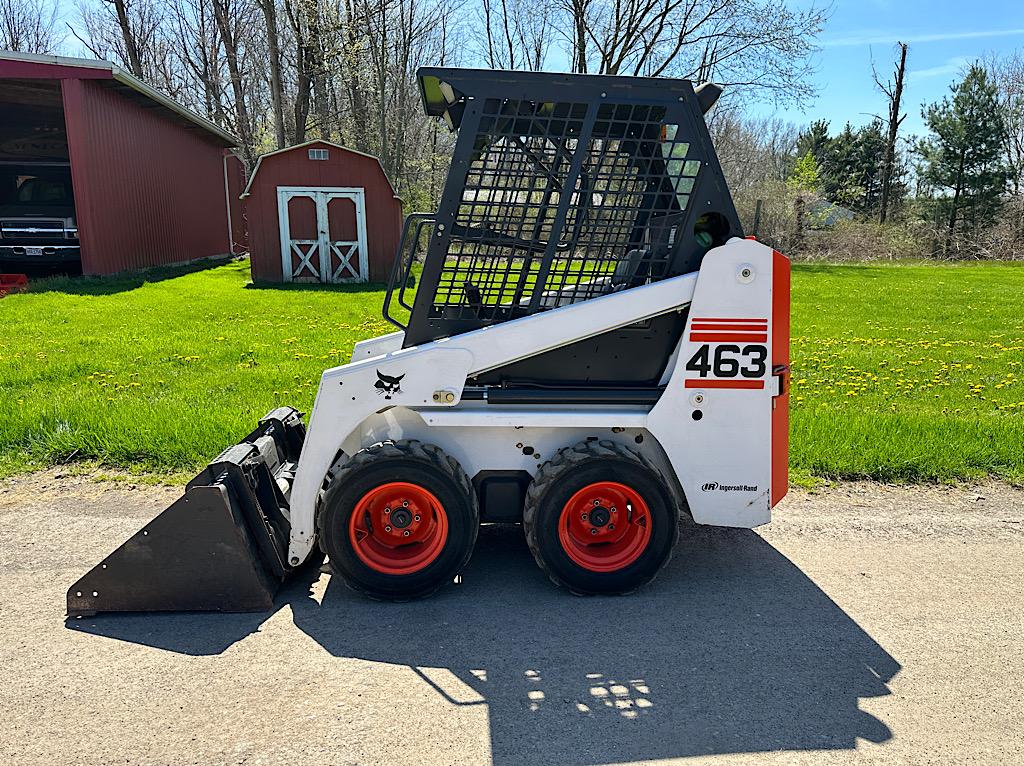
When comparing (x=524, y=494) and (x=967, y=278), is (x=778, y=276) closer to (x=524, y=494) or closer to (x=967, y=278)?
(x=524, y=494)

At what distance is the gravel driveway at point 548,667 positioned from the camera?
2.77 metres

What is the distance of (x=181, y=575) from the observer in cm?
366

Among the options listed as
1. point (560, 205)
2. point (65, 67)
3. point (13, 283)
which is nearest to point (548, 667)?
point (560, 205)

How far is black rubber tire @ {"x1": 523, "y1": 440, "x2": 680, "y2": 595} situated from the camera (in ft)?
12.4

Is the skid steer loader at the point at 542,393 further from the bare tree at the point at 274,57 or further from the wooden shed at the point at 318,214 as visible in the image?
the bare tree at the point at 274,57

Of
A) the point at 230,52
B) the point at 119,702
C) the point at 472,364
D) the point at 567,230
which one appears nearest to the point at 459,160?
the point at 567,230

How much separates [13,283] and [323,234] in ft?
21.9

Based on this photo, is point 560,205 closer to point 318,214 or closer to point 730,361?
point 730,361

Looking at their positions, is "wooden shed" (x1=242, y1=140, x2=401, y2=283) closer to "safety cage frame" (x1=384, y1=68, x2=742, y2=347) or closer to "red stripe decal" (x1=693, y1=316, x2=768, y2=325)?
"safety cage frame" (x1=384, y1=68, x2=742, y2=347)

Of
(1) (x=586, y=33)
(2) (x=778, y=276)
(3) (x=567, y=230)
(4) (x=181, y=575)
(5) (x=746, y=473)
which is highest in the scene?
(1) (x=586, y=33)

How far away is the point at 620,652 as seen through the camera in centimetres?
337

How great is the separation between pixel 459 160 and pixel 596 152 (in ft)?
2.18

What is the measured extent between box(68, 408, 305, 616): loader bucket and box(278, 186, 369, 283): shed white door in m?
16.2

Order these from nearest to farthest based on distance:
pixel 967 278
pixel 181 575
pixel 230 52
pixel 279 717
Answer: pixel 279 717 < pixel 181 575 < pixel 967 278 < pixel 230 52
